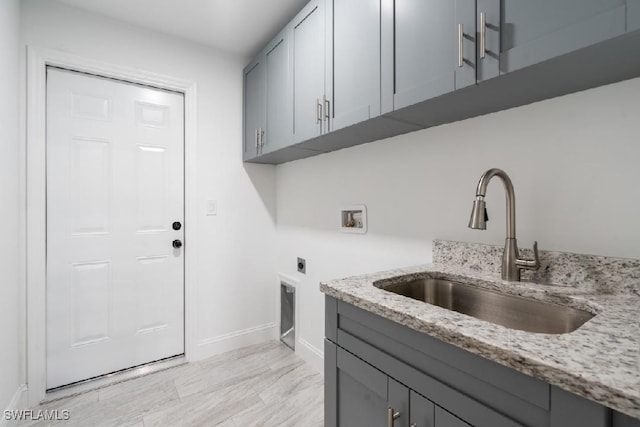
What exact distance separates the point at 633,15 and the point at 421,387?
1.00 metres

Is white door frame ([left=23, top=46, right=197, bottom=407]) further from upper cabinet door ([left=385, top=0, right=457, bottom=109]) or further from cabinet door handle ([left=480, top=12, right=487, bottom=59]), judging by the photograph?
cabinet door handle ([left=480, top=12, right=487, bottom=59])

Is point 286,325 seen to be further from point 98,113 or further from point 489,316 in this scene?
point 98,113

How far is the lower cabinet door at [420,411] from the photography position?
2.54 feet

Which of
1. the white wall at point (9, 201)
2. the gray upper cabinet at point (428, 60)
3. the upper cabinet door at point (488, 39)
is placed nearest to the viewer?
the gray upper cabinet at point (428, 60)

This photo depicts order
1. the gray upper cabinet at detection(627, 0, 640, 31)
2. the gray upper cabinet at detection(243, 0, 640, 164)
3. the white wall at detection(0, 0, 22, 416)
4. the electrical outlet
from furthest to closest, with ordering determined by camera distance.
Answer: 1. the electrical outlet
2. the white wall at detection(0, 0, 22, 416)
3. the gray upper cabinet at detection(243, 0, 640, 164)
4. the gray upper cabinet at detection(627, 0, 640, 31)

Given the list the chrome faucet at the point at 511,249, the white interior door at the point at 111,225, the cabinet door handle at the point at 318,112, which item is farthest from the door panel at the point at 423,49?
the white interior door at the point at 111,225

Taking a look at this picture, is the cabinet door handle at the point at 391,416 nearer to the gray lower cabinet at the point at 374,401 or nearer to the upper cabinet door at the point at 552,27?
the gray lower cabinet at the point at 374,401

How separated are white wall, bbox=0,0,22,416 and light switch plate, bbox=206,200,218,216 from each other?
3.47ft

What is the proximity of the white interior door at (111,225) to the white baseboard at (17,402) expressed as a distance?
5.4 inches

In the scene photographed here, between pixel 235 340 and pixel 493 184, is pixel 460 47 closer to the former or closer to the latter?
pixel 493 184

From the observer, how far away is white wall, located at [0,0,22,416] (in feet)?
4.77

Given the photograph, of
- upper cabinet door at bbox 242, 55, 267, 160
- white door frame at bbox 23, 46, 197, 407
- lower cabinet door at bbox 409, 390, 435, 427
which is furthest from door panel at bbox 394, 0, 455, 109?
white door frame at bbox 23, 46, 197, 407

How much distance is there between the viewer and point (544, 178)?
1084mm

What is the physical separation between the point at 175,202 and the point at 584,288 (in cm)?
234
